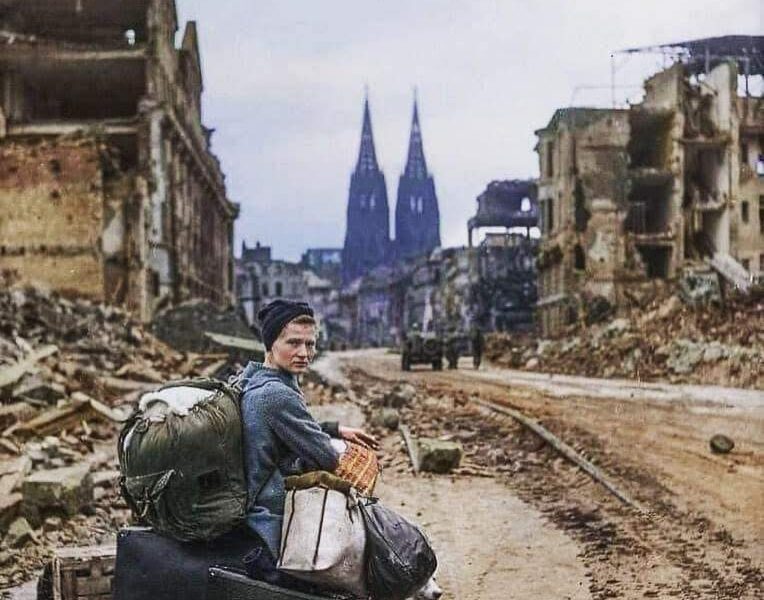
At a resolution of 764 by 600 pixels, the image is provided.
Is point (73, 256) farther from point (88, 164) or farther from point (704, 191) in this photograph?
point (704, 191)

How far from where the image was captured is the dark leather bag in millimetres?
3244

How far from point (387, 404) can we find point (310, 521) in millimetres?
13504

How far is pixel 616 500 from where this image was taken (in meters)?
7.95

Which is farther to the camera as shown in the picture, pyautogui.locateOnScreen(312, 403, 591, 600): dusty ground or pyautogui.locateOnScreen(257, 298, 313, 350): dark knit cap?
pyautogui.locateOnScreen(312, 403, 591, 600): dusty ground

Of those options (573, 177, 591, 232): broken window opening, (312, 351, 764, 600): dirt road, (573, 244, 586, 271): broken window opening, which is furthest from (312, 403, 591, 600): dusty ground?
(573, 177, 591, 232): broken window opening

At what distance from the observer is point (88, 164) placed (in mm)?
26906

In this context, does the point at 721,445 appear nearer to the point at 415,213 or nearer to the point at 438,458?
the point at 438,458

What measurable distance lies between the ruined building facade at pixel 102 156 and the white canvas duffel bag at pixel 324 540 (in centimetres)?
2488

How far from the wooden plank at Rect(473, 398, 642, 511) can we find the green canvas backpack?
5.13 m

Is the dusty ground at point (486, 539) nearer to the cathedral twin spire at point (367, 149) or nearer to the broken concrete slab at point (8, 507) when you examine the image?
the broken concrete slab at point (8, 507)

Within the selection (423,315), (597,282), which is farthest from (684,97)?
(423,315)

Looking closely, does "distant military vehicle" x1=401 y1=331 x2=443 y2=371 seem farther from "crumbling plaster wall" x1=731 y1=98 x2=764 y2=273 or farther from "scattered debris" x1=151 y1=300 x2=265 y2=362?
"crumbling plaster wall" x1=731 y1=98 x2=764 y2=273

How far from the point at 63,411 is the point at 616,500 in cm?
707

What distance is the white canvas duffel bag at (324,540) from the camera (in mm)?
3139
